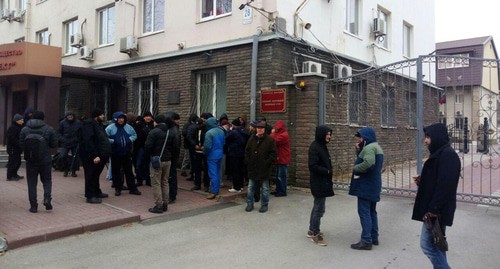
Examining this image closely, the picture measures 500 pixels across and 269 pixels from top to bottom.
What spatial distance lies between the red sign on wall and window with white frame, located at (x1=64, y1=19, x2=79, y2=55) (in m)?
10.5

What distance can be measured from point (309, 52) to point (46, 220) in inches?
288

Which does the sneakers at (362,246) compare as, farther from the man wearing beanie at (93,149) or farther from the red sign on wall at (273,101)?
the man wearing beanie at (93,149)

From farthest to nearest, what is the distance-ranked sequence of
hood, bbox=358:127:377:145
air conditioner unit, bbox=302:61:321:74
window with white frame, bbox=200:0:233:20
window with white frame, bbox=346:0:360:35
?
window with white frame, bbox=346:0:360:35
window with white frame, bbox=200:0:233:20
air conditioner unit, bbox=302:61:321:74
hood, bbox=358:127:377:145

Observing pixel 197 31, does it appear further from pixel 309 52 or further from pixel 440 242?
pixel 440 242

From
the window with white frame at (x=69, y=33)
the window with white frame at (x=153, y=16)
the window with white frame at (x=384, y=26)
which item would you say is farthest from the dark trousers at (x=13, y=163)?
the window with white frame at (x=384, y=26)

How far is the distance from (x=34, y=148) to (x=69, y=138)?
3.89 metres

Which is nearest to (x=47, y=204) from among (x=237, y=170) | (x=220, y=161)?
(x=220, y=161)

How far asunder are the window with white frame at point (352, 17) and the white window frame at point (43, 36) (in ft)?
44.0

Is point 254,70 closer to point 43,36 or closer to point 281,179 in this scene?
point 281,179

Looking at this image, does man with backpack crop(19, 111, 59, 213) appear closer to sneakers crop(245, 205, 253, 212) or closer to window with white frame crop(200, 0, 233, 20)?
sneakers crop(245, 205, 253, 212)

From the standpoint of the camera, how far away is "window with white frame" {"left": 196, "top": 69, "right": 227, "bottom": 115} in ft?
36.7

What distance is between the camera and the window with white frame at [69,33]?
54.9 feet

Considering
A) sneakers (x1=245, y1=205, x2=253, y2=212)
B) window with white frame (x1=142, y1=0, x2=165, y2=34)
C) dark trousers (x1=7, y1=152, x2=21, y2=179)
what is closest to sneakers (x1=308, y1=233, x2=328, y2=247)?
sneakers (x1=245, y1=205, x2=253, y2=212)

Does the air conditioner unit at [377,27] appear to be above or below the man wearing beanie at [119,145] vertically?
above
